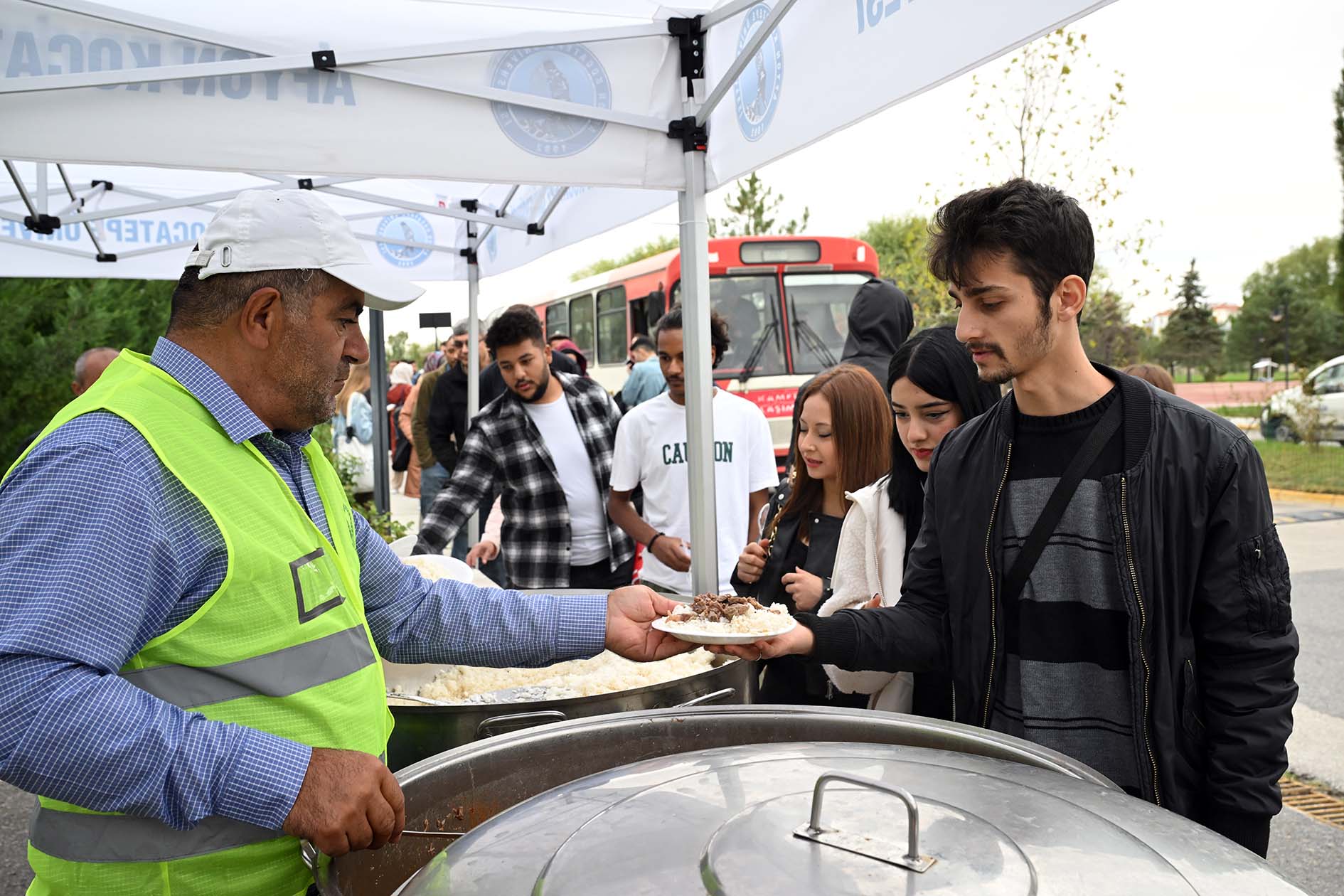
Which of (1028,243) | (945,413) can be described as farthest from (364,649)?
(945,413)

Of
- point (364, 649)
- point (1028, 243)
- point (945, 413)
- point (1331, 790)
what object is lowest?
point (1331, 790)

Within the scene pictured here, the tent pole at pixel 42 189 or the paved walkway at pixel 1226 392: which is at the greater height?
the tent pole at pixel 42 189

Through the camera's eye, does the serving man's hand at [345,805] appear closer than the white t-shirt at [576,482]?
Yes

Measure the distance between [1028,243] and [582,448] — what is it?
3002mm

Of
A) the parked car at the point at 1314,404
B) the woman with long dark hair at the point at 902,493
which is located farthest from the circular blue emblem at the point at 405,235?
the parked car at the point at 1314,404

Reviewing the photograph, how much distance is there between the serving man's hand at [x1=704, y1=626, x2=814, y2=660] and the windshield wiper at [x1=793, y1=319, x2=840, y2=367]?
9.49 metres

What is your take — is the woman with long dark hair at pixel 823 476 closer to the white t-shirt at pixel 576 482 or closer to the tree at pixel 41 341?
the white t-shirt at pixel 576 482

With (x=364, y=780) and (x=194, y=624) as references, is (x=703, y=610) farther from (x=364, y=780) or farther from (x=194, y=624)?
(x=194, y=624)

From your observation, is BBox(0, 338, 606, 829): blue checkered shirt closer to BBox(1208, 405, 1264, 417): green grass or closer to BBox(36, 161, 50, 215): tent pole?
BBox(36, 161, 50, 215): tent pole

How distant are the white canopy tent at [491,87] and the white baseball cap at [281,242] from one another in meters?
1.29

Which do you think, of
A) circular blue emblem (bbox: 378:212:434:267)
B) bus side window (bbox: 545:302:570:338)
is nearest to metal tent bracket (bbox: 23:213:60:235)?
circular blue emblem (bbox: 378:212:434:267)

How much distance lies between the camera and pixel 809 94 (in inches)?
107

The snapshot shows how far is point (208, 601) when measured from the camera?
56.4 inches

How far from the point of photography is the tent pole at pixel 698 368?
3.36 m
